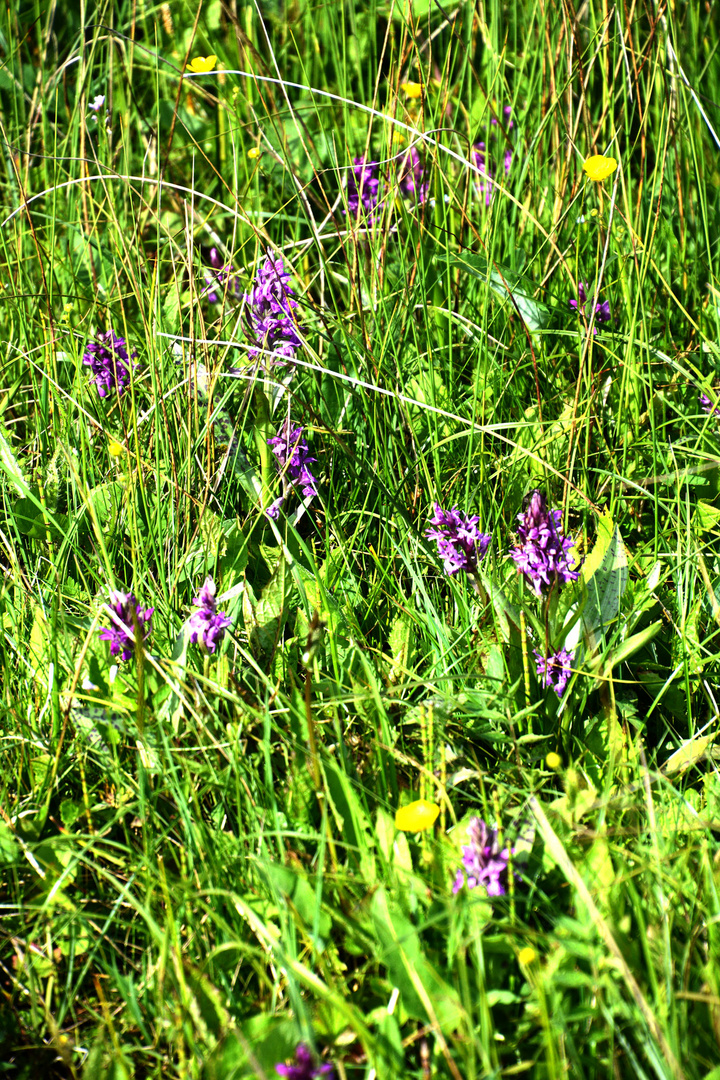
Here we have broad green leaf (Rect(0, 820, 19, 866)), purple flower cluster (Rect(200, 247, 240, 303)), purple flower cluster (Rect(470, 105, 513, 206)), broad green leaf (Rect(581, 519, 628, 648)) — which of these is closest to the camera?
broad green leaf (Rect(0, 820, 19, 866))

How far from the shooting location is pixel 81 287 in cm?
213

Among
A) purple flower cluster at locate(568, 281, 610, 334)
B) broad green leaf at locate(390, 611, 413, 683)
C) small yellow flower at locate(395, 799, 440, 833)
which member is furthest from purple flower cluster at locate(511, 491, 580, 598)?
purple flower cluster at locate(568, 281, 610, 334)

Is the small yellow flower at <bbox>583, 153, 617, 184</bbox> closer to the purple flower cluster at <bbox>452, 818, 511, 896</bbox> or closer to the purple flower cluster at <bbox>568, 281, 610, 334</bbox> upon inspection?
the purple flower cluster at <bbox>568, 281, 610, 334</bbox>

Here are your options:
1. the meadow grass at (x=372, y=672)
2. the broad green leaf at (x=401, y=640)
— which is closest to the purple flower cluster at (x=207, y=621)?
the meadow grass at (x=372, y=672)

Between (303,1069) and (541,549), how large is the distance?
72 centimetres

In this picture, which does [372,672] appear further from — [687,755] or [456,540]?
[687,755]

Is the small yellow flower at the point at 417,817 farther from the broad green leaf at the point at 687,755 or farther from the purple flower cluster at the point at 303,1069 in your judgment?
the broad green leaf at the point at 687,755

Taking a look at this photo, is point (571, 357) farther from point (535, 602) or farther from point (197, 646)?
point (197, 646)

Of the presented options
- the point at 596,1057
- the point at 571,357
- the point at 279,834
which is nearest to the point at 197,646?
the point at 279,834

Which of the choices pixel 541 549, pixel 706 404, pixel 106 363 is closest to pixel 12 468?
pixel 106 363

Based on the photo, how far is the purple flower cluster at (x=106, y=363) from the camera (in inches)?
69.4

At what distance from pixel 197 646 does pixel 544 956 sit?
0.67 metres

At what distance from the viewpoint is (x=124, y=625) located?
1239mm

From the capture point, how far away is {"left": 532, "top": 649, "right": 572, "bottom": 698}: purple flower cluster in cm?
131
